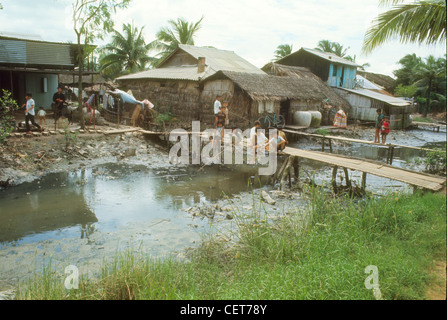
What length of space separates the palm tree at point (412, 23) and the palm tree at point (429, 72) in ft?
95.1

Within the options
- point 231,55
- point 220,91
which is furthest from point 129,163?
point 231,55

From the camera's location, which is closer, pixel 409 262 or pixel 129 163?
pixel 409 262

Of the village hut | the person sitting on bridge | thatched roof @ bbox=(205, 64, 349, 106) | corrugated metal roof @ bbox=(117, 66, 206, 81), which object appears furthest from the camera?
the village hut

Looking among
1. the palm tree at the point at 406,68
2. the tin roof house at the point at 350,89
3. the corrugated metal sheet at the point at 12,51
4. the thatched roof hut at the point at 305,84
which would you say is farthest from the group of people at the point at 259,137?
the palm tree at the point at 406,68

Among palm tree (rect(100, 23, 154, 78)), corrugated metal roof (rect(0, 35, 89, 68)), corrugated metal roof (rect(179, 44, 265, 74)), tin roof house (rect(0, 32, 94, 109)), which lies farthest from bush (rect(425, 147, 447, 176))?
palm tree (rect(100, 23, 154, 78))

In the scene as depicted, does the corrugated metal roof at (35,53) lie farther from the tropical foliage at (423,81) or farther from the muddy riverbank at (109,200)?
the tropical foliage at (423,81)

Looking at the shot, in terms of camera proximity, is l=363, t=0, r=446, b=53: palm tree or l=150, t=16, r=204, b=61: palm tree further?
l=150, t=16, r=204, b=61: palm tree

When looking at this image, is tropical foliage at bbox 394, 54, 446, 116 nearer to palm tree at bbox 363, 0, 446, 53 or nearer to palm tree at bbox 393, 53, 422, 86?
palm tree at bbox 393, 53, 422, 86

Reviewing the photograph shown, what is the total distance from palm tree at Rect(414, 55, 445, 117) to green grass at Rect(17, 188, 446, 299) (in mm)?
31518

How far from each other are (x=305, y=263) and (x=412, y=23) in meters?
5.04

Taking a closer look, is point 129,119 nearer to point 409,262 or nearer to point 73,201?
point 73,201

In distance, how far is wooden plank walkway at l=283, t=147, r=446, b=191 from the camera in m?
6.67

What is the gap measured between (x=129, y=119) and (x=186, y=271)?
535 inches

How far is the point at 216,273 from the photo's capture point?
4617mm
